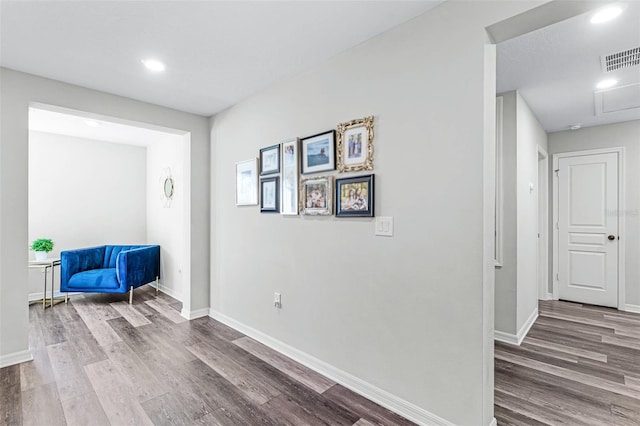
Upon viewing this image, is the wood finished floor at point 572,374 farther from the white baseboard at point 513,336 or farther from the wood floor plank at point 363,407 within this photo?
the wood floor plank at point 363,407

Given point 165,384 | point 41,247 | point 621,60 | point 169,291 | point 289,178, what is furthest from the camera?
point 169,291

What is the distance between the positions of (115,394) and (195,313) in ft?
5.22

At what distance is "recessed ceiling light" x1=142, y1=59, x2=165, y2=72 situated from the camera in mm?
2424

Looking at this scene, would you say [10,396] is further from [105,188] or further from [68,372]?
[105,188]

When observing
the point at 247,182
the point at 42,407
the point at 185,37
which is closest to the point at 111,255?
the point at 247,182

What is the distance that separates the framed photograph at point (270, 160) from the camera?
9.33 ft

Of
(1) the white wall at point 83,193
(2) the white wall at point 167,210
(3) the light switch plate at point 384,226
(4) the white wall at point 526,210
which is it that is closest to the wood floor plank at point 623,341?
(4) the white wall at point 526,210

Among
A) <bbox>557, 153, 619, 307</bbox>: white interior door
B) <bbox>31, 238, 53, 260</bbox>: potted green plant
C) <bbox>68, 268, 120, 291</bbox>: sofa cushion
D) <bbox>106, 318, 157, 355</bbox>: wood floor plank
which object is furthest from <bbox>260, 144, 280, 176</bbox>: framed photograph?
<bbox>557, 153, 619, 307</bbox>: white interior door

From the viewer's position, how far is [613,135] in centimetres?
409

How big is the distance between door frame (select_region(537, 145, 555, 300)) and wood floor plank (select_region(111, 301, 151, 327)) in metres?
5.36

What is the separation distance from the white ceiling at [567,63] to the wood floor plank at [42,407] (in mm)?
3880

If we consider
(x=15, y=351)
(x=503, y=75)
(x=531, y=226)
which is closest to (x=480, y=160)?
(x=503, y=75)

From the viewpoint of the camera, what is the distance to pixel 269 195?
2.93m

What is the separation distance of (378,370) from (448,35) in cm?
212
